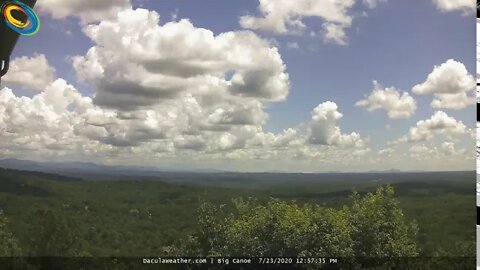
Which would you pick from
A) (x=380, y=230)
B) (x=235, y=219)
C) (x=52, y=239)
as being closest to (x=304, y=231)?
(x=380, y=230)

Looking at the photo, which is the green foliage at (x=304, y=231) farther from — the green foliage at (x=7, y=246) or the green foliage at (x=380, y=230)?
the green foliage at (x=7, y=246)

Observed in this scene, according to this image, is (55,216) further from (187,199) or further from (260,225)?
(260,225)

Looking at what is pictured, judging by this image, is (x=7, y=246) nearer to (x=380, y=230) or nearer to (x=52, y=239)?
(x=52, y=239)

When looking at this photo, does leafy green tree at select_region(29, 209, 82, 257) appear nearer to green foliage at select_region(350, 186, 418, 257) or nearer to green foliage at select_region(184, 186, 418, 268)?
green foliage at select_region(184, 186, 418, 268)

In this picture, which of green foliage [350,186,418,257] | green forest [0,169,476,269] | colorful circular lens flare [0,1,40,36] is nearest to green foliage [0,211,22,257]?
green forest [0,169,476,269]

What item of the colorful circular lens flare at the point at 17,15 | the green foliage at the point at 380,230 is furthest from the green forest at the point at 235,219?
the colorful circular lens flare at the point at 17,15

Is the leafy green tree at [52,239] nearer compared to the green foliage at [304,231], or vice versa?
the green foliage at [304,231]
